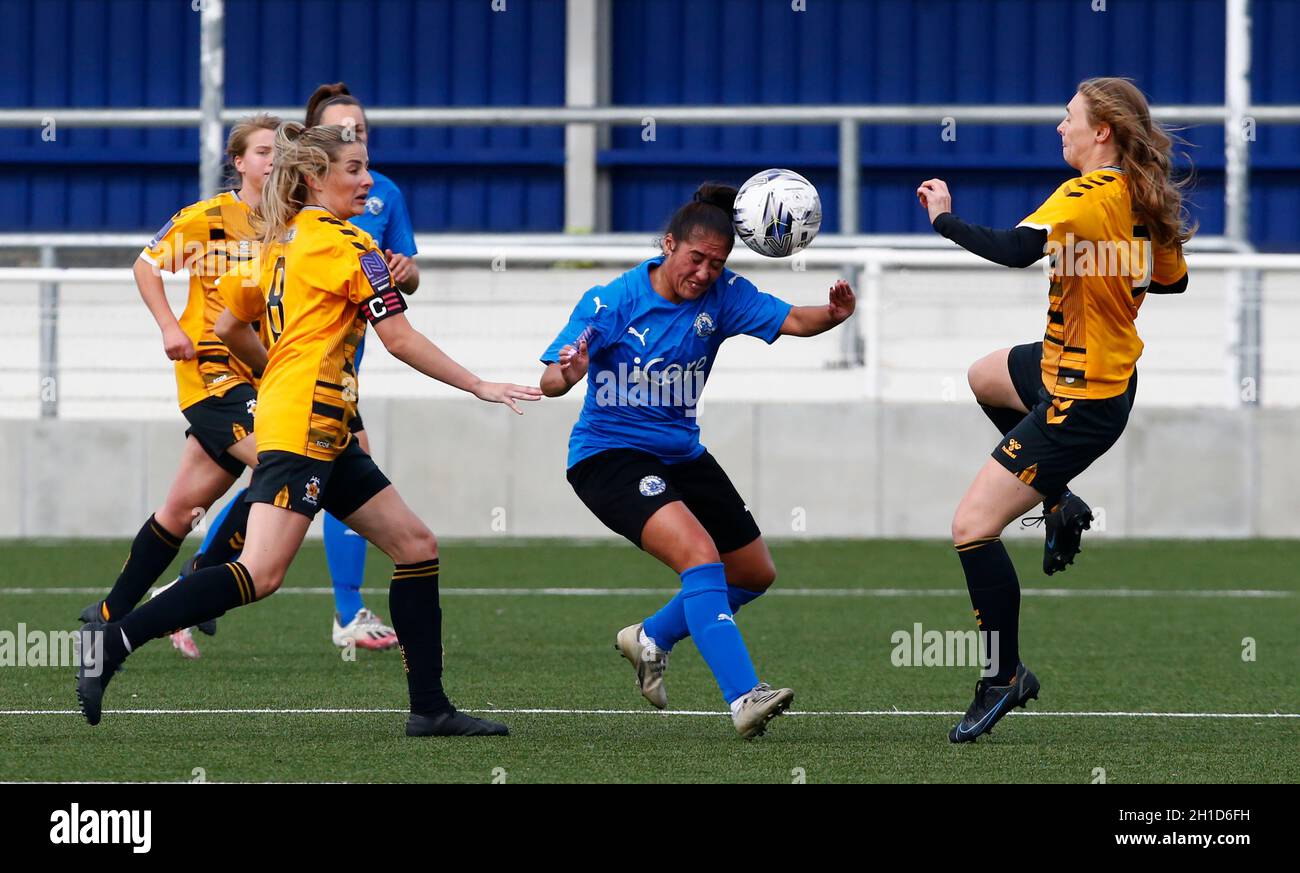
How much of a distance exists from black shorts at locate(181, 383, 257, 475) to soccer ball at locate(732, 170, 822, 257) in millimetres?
2203

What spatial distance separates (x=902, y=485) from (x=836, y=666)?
529cm

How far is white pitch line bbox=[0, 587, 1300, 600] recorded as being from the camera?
10469 millimetres

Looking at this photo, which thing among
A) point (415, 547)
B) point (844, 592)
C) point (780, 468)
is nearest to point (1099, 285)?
point (415, 547)

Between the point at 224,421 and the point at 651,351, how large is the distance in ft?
6.79

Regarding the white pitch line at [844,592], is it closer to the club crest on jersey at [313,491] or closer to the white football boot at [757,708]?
the white football boot at [757,708]

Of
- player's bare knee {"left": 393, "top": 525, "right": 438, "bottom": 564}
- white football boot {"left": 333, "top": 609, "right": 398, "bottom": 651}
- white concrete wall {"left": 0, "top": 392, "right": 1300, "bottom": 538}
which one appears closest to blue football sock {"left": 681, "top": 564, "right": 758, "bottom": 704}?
player's bare knee {"left": 393, "top": 525, "right": 438, "bottom": 564}

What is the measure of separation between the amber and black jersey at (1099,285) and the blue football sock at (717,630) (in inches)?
46.3

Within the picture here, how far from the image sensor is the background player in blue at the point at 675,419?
620cm

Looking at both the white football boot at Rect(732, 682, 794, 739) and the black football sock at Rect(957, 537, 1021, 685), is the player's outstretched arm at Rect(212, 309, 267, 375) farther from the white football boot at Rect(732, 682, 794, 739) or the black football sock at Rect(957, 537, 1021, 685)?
the black football sock at Rect(957, 537, 1021, 685)

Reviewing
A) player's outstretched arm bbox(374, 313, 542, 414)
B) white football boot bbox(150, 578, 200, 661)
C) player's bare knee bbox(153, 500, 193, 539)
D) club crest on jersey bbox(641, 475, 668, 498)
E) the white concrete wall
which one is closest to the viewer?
player's outstretched arm bbox(374, 313, 542, 414)

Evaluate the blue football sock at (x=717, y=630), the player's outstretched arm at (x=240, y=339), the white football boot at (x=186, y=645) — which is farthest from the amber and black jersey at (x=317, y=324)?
the white football boot at (x=186, y=645)

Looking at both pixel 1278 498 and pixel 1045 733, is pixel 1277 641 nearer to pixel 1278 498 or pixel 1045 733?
pixel 1045 733

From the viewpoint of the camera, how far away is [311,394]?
19.3 feet
